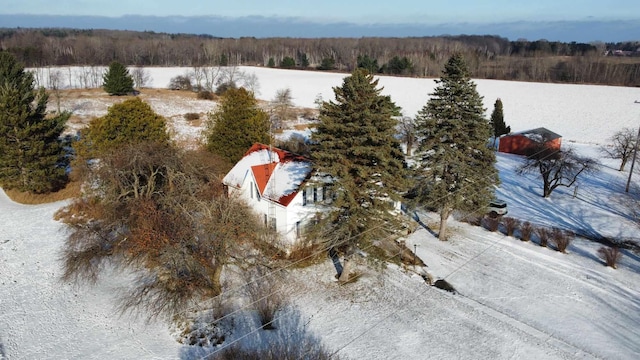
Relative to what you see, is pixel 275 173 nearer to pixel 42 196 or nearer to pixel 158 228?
pixel 158 228

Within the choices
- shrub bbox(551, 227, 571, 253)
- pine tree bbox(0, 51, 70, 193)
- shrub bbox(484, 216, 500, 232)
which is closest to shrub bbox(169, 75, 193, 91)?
pine tree bbox(0, 51, 70, 193)

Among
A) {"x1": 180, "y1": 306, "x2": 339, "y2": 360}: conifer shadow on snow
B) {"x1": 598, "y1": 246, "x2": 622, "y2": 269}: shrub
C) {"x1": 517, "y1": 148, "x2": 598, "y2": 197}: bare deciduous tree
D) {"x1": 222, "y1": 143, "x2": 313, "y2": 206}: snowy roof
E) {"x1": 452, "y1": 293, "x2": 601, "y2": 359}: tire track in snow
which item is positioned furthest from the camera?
{"x1": 517, "y1": 148, "x2": 598, "y2": 197}: bare deciduous tree

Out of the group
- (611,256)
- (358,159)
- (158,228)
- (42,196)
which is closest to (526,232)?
(611,256)

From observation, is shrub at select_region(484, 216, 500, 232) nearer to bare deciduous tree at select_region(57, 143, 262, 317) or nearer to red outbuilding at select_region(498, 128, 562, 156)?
bare deciduous tree at select_region(57, 143, 262, 317)

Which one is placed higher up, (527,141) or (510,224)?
(527,141)

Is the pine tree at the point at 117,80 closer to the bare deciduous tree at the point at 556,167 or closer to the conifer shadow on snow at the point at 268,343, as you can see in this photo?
the bare deciduous tree at the point at 556,167
